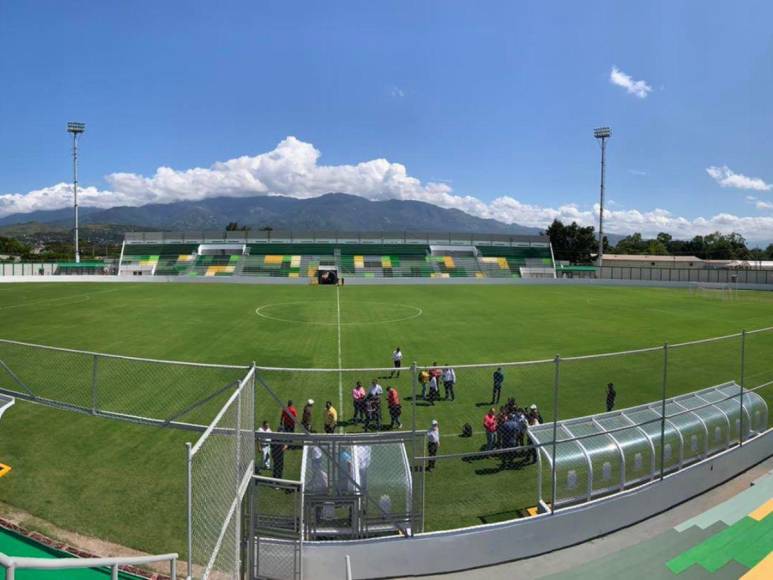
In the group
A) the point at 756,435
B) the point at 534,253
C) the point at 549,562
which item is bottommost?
the point at 549,562

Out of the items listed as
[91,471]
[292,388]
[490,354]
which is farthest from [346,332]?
[91,471]

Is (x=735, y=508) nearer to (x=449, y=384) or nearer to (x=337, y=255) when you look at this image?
Answer: (x=449, y=384)

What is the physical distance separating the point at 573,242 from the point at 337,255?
5601 centimetres

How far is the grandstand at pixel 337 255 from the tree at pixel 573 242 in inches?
1001

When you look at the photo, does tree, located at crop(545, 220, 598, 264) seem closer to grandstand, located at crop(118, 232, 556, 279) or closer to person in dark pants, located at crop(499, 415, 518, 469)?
grandstand, located at crop(118, 232, 556, 279)

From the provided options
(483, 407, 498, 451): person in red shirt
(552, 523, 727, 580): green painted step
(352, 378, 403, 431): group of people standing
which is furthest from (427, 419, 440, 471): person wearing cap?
(552, 523, 727, 580): green painted step

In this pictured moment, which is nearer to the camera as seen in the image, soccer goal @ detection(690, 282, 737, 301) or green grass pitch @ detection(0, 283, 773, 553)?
green grass pitch @ detection(0, 283, 773, 553)

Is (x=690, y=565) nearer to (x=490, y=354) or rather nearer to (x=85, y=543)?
(x=85, y=543)

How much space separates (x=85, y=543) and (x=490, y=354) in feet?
57.0

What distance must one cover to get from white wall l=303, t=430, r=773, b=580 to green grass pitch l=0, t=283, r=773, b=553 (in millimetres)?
862

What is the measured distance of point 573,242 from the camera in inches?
4220

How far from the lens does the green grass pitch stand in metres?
9.64

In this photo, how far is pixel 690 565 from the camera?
770 cm

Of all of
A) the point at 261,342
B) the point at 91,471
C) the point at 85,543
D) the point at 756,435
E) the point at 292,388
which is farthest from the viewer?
the point at 261,342
